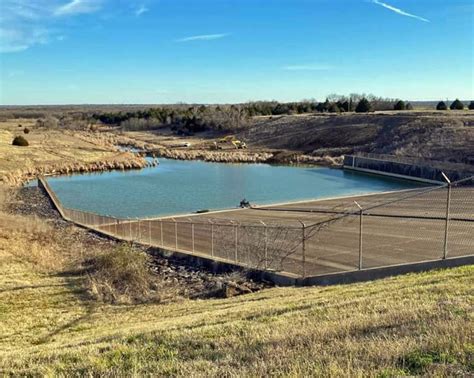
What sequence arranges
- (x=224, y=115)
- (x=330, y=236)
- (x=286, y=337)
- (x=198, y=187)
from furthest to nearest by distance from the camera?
(x=224, y=115)
(x=198, y=187)
(x=330, y=236)
(x=286, y=337)

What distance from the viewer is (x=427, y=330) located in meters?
7.00

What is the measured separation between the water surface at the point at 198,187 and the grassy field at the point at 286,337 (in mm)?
25483

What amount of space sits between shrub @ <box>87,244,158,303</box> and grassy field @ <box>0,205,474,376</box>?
234 centimetres

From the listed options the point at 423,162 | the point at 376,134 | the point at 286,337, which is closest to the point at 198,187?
the point at 423,162

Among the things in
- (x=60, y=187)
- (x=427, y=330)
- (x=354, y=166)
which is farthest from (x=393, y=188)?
(x=427, y=330)

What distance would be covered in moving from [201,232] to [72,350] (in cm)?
1857

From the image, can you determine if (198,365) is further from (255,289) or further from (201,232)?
(201,232)

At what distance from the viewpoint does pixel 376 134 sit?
275 ft

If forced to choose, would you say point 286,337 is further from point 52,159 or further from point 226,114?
point 226,114

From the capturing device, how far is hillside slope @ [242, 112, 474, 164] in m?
64.6

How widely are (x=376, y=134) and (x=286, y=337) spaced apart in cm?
8011

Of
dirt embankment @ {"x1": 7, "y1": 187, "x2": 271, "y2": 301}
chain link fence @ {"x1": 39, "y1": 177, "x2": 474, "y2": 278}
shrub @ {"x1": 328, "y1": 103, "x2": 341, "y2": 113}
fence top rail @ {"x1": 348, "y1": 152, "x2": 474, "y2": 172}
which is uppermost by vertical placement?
shrub @ {"x1": 328, "y1": 103, "x2": 341, "y2": 113}

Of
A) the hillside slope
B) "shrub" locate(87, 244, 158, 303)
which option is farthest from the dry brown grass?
"shrub" locate(87, 244, 158, 303)

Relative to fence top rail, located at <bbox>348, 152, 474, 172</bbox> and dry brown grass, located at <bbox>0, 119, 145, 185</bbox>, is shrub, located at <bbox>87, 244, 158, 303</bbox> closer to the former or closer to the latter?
fence top rail, located at <bbox>348, 152, 474, 172</bbox>
